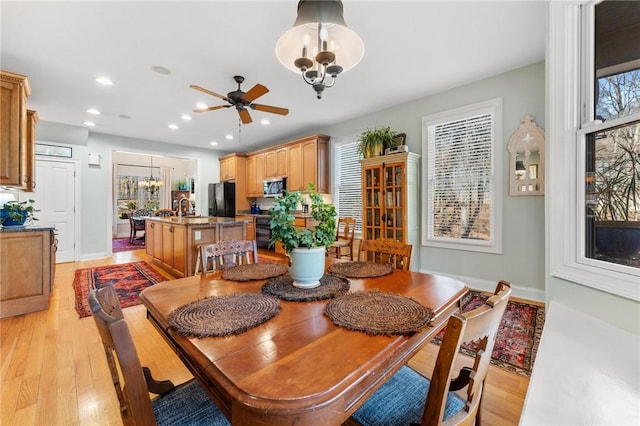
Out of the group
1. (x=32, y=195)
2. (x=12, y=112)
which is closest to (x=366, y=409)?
(x=12, y=112)

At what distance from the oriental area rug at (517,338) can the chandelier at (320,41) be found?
2125 mm

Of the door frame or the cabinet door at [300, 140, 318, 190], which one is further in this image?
the door frame

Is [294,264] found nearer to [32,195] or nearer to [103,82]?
[103,82]

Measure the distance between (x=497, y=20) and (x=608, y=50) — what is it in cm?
129

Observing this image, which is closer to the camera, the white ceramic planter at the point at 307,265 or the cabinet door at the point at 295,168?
the white ceramic planter at the point at 307,265

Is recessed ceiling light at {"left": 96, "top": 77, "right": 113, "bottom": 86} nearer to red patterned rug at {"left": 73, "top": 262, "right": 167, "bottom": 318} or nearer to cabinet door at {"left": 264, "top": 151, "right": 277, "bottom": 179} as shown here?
red patterned rug at {"left": 73, "top": 262, "right": 167, "bottom": 318}

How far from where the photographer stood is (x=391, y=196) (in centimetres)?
392

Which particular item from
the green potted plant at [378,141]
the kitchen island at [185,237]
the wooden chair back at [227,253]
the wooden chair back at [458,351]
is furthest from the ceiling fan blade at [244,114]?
the wooden chair back at [458,351]

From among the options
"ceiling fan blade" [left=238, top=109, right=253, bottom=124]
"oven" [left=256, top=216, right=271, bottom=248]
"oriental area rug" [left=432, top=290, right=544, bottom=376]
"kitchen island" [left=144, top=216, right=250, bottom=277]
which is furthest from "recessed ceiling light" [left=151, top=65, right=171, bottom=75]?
"oriental area rug" [left=432, top=290, right=544, bottom=376]

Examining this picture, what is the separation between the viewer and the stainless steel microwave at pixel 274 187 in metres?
6.00

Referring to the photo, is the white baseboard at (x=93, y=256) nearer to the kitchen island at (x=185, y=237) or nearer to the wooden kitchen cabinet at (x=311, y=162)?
the kitchen island at (x=185, y=237)

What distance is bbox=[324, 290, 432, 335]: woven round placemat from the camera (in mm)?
905

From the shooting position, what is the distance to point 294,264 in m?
1.29

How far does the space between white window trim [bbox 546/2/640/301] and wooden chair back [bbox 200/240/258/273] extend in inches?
74.5
